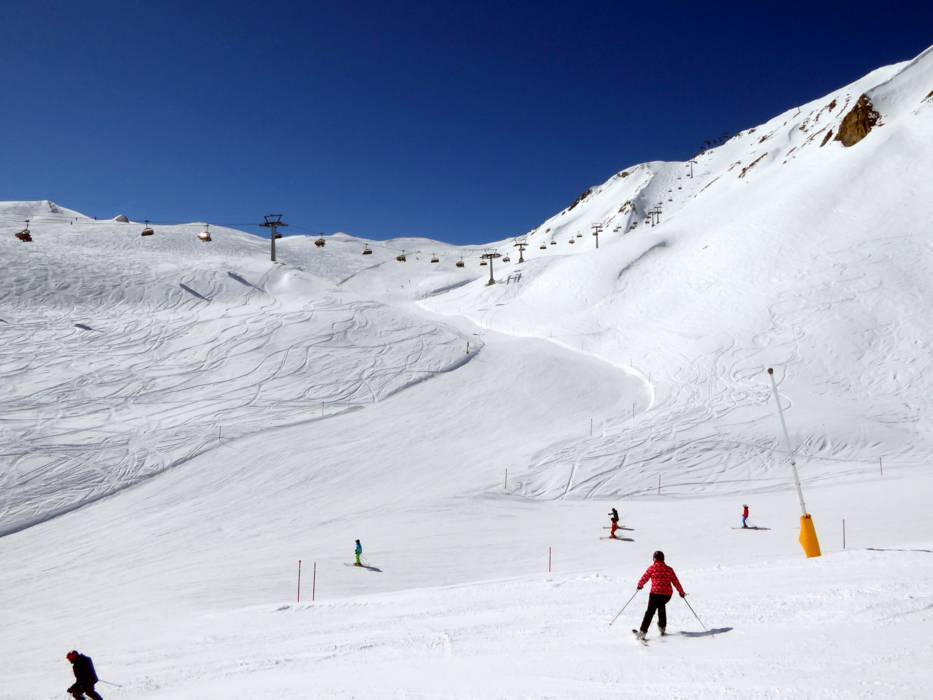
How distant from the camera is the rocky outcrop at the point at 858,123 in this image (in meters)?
64.9

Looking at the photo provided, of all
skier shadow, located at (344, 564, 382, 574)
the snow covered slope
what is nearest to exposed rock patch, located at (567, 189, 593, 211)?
the snow covered slope

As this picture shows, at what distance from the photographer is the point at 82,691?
921 cm

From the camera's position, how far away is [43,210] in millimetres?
78750

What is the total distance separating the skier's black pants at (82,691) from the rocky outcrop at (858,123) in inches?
3071

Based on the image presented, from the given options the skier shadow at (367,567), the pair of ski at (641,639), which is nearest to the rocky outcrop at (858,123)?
the skier shadow at (367,567)

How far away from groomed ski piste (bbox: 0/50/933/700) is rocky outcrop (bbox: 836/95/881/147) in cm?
325

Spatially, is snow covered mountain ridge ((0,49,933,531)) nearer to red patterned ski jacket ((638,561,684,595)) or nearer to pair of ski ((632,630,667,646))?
red patterned ski jacket ((638,561,684,595))

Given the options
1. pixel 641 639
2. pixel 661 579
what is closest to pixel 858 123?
pixel 661 579

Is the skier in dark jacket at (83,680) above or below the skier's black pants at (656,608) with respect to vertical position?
below

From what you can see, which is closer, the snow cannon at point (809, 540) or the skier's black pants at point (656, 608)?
the skier's black pants at point (656, 608)

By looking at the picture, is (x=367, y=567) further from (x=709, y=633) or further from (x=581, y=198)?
(x=581, y=198)

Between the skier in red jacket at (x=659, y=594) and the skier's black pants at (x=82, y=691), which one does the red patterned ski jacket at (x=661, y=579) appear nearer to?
the skier in red jacket at (x=659, y=594)

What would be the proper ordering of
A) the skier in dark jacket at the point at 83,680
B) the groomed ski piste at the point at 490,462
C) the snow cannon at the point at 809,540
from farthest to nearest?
the snow cannon at the point at 809,540, the skier in dark jacket at the point at 83,680, the groomed ski piste at the point at 490,462

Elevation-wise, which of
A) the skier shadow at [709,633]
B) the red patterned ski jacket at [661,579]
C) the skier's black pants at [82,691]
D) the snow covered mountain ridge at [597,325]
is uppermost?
the snow covered mountain ridge at [597,325]
